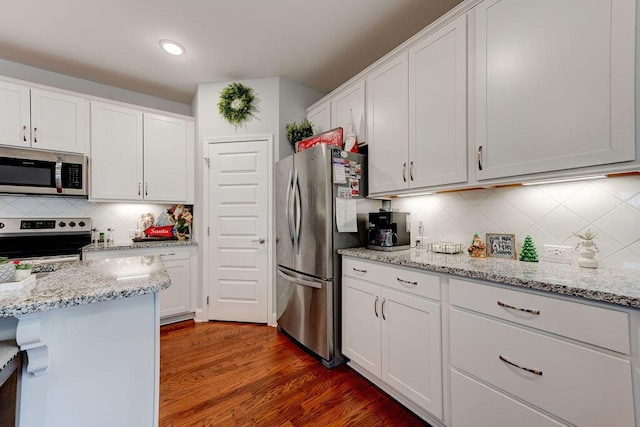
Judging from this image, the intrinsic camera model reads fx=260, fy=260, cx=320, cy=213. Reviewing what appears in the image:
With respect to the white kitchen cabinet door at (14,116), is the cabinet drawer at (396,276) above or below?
below

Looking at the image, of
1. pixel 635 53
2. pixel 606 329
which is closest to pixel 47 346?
pixel 606 329

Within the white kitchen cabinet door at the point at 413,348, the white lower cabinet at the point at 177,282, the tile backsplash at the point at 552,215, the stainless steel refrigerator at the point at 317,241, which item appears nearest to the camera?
the tile backsplash at the point at 552,215

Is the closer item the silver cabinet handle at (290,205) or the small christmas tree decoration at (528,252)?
the small christmas tree decoration at (528,252)

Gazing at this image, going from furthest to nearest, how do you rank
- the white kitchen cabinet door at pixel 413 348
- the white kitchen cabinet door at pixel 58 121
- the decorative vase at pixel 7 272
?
the white kitchen cabinet door at pixel 58 121, the white kitchen cabinet door at pixel 413 348, the decorative vase at pixel 7 272

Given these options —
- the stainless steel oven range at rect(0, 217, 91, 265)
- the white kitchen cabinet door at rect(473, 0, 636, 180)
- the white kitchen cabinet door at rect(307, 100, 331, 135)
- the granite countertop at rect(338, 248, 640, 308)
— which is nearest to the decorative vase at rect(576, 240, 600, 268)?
the granite countertop at rect(338, 248, 640, 308)

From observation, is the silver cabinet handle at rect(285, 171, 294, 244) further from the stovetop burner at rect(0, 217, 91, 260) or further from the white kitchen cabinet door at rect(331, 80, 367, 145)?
the stovetop burner at rect(0, 217, 91, 260)

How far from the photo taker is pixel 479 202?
1827mm

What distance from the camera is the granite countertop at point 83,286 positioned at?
768 millimetres

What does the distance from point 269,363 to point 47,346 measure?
1550mm

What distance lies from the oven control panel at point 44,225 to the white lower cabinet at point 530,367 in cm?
364

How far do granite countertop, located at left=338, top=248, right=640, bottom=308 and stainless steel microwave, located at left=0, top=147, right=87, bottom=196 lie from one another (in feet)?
10.3

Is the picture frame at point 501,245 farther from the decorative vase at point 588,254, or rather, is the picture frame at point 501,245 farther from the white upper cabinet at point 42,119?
the white upper cabinet at point 42,119

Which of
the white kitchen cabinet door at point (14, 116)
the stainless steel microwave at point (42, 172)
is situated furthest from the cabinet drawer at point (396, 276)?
the white kitchen cabinet door at point (14, 116)

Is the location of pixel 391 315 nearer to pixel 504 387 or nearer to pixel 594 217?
pixel 504 387
